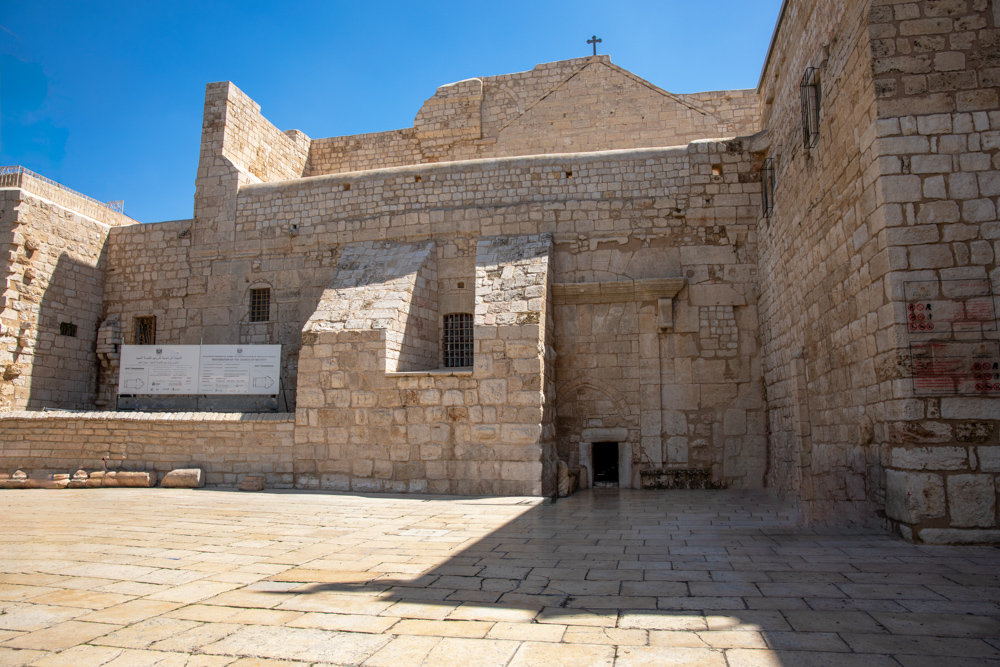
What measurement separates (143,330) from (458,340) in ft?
22.3

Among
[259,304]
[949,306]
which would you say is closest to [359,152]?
[259,304]

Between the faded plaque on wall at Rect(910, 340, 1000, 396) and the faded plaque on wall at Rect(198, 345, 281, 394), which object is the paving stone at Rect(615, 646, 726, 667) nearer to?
the faded plaque on wall at Rect(910, 340, 1000, 396)

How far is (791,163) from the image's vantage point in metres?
8.00

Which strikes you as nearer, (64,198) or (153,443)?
(153,443)

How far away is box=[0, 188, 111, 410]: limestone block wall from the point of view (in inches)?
434

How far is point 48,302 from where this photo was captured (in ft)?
38.2

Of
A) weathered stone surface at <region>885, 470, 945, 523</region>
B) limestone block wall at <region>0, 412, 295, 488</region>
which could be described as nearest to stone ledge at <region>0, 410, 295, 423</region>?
limestone block wall at <region>0, 412, 295, 488</region>

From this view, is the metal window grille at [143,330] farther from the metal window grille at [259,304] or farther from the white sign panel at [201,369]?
the metal window grille at [259,304]

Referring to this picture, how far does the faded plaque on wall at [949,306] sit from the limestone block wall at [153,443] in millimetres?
7909

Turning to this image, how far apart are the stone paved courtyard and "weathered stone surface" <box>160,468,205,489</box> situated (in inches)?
113

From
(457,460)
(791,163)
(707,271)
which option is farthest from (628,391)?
(791,163)

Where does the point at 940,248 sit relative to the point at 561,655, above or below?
above

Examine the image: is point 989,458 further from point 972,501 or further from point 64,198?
point 64,198

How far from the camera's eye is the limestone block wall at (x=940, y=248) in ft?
15.7
